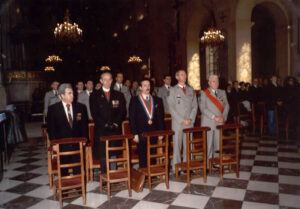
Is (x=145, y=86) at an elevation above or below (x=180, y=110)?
above

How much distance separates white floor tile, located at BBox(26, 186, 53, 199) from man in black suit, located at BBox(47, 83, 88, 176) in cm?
39

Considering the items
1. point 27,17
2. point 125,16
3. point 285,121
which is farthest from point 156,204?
point 125,16

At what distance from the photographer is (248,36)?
10.2 meters

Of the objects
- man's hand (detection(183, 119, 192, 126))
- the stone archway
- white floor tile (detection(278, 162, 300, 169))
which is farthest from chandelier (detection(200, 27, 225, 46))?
man's hand (detection(183, 119, 192, 126))

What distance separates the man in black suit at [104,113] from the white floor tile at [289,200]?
2.28m

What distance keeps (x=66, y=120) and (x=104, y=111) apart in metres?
0.54

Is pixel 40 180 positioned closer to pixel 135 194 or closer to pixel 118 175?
pixel 118 175

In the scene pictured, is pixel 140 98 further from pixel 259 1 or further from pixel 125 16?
pixel 125 16

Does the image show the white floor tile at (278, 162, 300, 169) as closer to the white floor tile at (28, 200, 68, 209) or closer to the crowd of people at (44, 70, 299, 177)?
the crowd of people at (44, 70, 299, 177)

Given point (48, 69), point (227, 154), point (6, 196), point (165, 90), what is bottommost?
point (6, 196)

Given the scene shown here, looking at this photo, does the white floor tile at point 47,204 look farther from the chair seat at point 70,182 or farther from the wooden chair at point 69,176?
the chair seat at point 70,182

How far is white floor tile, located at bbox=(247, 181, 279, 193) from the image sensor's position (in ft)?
12.0

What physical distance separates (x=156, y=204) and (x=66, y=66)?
1433 cm

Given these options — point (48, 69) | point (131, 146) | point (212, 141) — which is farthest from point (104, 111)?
point (48, 69)
